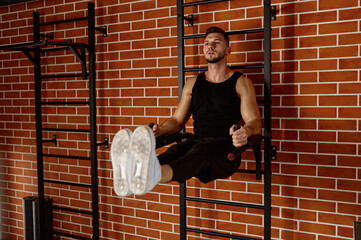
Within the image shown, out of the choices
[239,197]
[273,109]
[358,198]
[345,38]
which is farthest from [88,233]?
[345,38]

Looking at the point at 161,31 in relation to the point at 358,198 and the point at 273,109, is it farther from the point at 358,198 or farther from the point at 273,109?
the point at 358,198

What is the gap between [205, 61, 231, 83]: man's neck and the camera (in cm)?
211

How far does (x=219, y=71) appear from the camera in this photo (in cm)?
212

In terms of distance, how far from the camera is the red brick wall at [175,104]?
2033 mm

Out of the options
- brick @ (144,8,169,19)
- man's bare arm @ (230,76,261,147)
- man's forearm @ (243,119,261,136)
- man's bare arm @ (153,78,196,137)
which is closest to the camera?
man's forearm @ (243,119,261,136)

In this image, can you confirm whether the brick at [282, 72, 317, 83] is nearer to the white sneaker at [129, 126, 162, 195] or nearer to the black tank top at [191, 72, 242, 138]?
the black tank top at [191, 72, 242, 138]

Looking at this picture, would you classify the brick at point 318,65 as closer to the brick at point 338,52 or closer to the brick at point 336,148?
the brick at point 338,52

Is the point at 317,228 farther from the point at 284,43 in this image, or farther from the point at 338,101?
the point at 284,43

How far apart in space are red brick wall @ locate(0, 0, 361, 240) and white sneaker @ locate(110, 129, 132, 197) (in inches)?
40.0

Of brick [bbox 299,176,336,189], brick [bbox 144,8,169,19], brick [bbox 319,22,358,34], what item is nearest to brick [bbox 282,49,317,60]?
brick [bbox 319,22,358,34]

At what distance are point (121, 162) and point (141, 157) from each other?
12 centimetres

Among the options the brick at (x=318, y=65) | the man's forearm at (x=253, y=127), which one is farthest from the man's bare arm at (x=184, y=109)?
the brick at (x=318, y=65)

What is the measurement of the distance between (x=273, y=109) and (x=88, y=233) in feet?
6.38

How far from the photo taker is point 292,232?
2189mm
